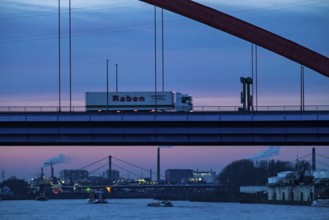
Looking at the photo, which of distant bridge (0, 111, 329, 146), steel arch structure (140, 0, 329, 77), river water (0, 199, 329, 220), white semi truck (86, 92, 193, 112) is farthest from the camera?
river water (0, 199, 329, 220)

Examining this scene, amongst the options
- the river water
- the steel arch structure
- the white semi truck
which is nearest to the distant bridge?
the steel arch structure

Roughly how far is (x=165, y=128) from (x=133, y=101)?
22.6 meters

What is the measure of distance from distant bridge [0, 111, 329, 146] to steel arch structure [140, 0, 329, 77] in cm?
663

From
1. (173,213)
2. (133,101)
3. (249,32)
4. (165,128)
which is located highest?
(249,32)

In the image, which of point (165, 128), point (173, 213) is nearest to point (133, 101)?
point (165, 128)

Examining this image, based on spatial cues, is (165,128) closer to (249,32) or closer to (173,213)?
(249,32)

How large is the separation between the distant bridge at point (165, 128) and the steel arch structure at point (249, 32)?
6.63m

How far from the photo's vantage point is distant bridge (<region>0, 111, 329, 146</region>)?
62.0m

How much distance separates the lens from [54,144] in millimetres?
63938

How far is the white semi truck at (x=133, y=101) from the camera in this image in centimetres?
8488

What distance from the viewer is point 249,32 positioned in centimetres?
5588

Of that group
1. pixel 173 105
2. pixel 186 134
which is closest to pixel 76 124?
pixel 186 134

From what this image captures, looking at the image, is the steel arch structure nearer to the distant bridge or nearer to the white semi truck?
the distant bridge

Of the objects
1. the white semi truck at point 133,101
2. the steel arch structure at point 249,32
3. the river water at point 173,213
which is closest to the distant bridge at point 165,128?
the steel arch structure at point 249,32
